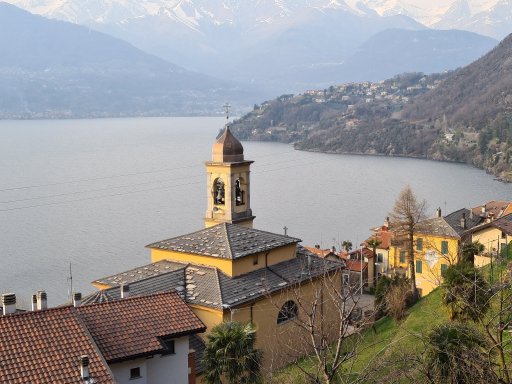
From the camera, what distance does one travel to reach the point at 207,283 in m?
19.1

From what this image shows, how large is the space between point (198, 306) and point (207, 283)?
1008mm

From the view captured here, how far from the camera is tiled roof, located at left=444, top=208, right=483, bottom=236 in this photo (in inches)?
1396

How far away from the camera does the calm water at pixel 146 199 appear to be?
53281 mm

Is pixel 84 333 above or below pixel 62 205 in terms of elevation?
above

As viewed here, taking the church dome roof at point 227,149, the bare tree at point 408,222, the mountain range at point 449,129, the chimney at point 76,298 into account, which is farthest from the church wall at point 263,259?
the mountain range at point 449,129

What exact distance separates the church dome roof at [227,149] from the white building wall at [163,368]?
10255mm

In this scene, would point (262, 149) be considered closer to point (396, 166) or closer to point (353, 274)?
point (396, 166)

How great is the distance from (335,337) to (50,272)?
103 feet

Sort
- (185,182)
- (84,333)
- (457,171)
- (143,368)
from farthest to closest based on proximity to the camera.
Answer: (457,171) < (185,182) < (143,368) < (84,333)

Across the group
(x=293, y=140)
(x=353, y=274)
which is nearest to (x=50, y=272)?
(x=353, y=274)

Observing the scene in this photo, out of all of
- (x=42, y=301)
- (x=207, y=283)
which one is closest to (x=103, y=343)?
(x=42, y=301)

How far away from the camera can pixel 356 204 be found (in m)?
79.8

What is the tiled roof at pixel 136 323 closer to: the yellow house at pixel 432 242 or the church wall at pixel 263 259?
the church wall at pixel 263 259

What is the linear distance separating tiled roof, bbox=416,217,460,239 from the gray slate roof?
15022mm
